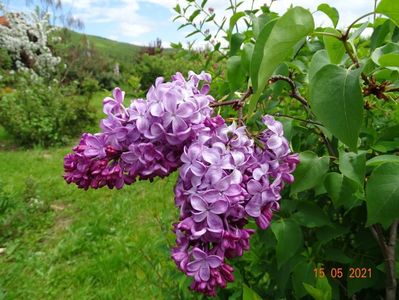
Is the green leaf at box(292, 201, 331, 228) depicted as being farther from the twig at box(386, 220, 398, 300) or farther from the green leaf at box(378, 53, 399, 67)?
the green leaf at box(378, 53, 399, 67)

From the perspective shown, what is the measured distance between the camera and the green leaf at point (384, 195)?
72cm

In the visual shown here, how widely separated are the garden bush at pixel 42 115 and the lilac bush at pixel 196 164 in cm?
668

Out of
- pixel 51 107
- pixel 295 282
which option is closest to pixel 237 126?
pixel 295 282

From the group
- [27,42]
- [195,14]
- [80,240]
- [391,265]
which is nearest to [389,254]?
[391,265]

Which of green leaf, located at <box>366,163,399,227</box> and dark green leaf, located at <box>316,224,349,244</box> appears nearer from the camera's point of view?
green leaf, located at <box>366,163,399,227</box>

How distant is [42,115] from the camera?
729 centimetres

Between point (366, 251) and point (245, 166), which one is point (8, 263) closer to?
point (366, 251)

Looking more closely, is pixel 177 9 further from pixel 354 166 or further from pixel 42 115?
pixel 42 115

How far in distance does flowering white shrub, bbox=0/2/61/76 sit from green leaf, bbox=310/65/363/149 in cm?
1077

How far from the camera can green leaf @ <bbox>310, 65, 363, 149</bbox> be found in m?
0.55

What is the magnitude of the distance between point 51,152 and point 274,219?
20.4 feet

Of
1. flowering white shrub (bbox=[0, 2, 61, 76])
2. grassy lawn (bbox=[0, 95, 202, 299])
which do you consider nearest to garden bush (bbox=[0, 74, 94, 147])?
grassy lawn (bbox=[0, 95, 202, 299])

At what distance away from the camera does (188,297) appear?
175 cm

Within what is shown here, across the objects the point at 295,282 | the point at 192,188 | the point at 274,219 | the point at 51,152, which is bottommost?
the point at 51,152
